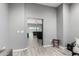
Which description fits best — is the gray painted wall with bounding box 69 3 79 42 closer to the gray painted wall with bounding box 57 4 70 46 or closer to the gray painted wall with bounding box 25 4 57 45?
the gray painted wall with bounding box 57 4 70 46

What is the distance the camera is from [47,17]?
4.85 metres

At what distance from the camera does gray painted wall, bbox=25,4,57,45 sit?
4.62 metres

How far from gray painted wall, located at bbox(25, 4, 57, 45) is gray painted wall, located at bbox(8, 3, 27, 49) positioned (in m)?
0.96

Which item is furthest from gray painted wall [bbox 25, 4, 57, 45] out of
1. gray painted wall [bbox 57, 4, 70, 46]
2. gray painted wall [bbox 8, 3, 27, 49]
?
gray painted wall [bbox 8, 3, 27, 49]

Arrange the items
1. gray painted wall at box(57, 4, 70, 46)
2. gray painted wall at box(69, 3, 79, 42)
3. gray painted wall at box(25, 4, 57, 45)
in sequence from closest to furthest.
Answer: gray painted wall at box(69, 3, 79, 42), gray painted wall at box(57, 4, 70, 46), gray painted wall at box(25, 4, 57, 45)

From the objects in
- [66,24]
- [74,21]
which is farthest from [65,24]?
[74,21]

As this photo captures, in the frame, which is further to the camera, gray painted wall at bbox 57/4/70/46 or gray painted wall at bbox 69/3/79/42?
gray painted wall at bbox 57/4/70/46

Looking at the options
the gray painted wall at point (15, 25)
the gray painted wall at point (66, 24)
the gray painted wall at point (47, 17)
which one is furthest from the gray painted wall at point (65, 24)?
the gray painted wall at point (15, 25)

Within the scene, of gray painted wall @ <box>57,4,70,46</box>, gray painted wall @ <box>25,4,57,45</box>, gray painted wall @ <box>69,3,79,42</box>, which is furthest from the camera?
gray painted wall @ <box>25,4,57,45</box>

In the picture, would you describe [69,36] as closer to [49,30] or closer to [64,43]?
[64,43]

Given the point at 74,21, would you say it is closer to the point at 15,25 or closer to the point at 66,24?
the point at 66,24

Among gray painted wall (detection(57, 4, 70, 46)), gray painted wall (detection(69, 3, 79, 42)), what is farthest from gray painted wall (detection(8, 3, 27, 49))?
gray painted wall (detection(69, 3, 79, 42))

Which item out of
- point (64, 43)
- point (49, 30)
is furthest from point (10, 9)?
point (64, 43)

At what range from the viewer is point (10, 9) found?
145 inches
